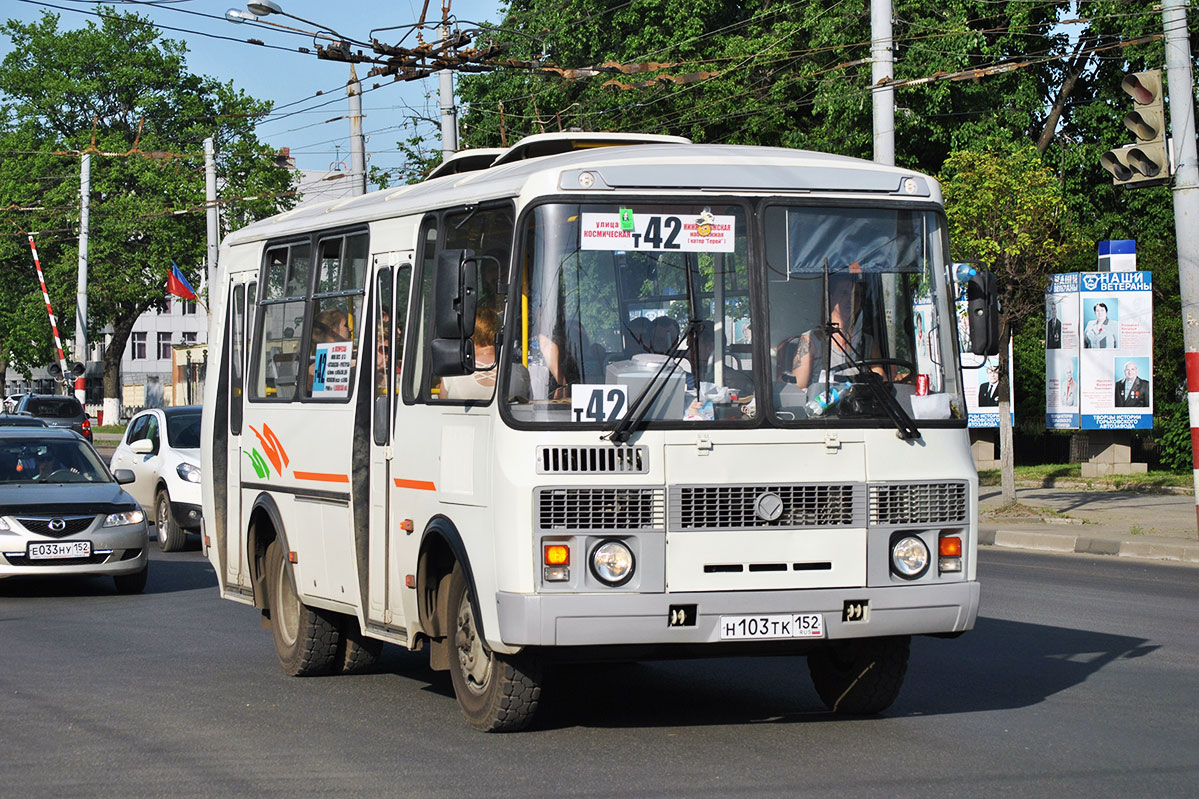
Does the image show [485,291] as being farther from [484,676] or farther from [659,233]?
[484,676]

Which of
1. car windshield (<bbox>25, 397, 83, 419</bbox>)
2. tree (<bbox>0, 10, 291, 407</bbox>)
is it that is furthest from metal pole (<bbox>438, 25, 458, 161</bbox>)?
tree (<bbox>0, 10, 291, 407</bbox>)

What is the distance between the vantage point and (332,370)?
9.99m

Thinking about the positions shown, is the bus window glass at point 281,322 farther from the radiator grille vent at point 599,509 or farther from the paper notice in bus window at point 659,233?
the radiator grille vent at point 599,509

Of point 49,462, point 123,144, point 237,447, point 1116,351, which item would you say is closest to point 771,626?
point 237,447

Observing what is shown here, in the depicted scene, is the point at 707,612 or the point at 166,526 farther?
the point at 166,526

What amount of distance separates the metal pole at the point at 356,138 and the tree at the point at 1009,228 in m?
10.4

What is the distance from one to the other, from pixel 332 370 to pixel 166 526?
11.4 meters

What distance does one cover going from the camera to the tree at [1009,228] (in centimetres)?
2267

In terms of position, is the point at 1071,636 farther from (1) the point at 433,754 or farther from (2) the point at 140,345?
(2) the point at 140,345

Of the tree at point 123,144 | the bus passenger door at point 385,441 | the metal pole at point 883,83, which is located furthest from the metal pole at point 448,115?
the tree at point 123,144

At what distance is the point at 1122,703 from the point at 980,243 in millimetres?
14308

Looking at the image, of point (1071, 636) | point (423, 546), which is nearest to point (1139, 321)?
point (1071, 636)

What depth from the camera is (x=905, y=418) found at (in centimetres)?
799

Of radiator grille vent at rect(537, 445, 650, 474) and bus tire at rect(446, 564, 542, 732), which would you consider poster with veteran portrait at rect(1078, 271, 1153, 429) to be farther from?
radiator grille vent at rect(537, 445, 650, 474)
